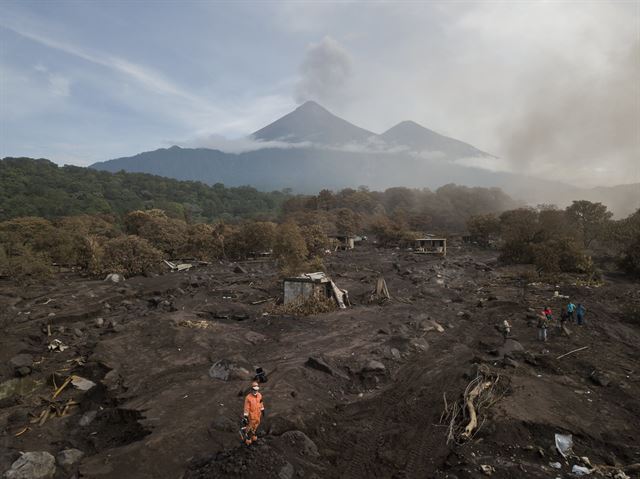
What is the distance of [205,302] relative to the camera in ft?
68.6

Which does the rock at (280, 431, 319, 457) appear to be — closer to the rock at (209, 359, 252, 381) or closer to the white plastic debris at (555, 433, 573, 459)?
the rock at (209, 359, 252, 381)

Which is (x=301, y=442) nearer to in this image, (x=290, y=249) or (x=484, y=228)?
(x=290, y=249)

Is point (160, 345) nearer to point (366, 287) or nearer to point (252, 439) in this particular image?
point (252, 439)

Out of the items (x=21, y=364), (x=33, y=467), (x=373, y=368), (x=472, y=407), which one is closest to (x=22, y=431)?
(x=33, y=467)

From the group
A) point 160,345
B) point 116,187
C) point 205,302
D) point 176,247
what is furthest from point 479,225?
point 116,187

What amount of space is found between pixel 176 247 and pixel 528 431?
39.1 meters

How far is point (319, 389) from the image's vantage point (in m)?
9.73

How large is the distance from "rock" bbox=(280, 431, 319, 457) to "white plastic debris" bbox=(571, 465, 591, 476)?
4.59 m

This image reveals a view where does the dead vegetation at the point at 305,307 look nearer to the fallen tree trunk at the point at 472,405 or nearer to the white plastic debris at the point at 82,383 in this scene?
the white plastic debris at the point at 82,383

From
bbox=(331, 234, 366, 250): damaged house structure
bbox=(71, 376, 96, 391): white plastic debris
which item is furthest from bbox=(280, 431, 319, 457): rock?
bbox=(331, 234, 366, 250): damaged house structure

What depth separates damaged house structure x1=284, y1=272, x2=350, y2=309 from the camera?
1864 cm

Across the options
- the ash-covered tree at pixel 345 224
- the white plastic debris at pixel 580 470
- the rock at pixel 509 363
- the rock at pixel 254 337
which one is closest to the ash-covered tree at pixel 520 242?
the ash-covered tree at pixel 345 224

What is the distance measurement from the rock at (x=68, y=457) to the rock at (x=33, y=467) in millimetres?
142

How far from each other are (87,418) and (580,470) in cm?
1077
